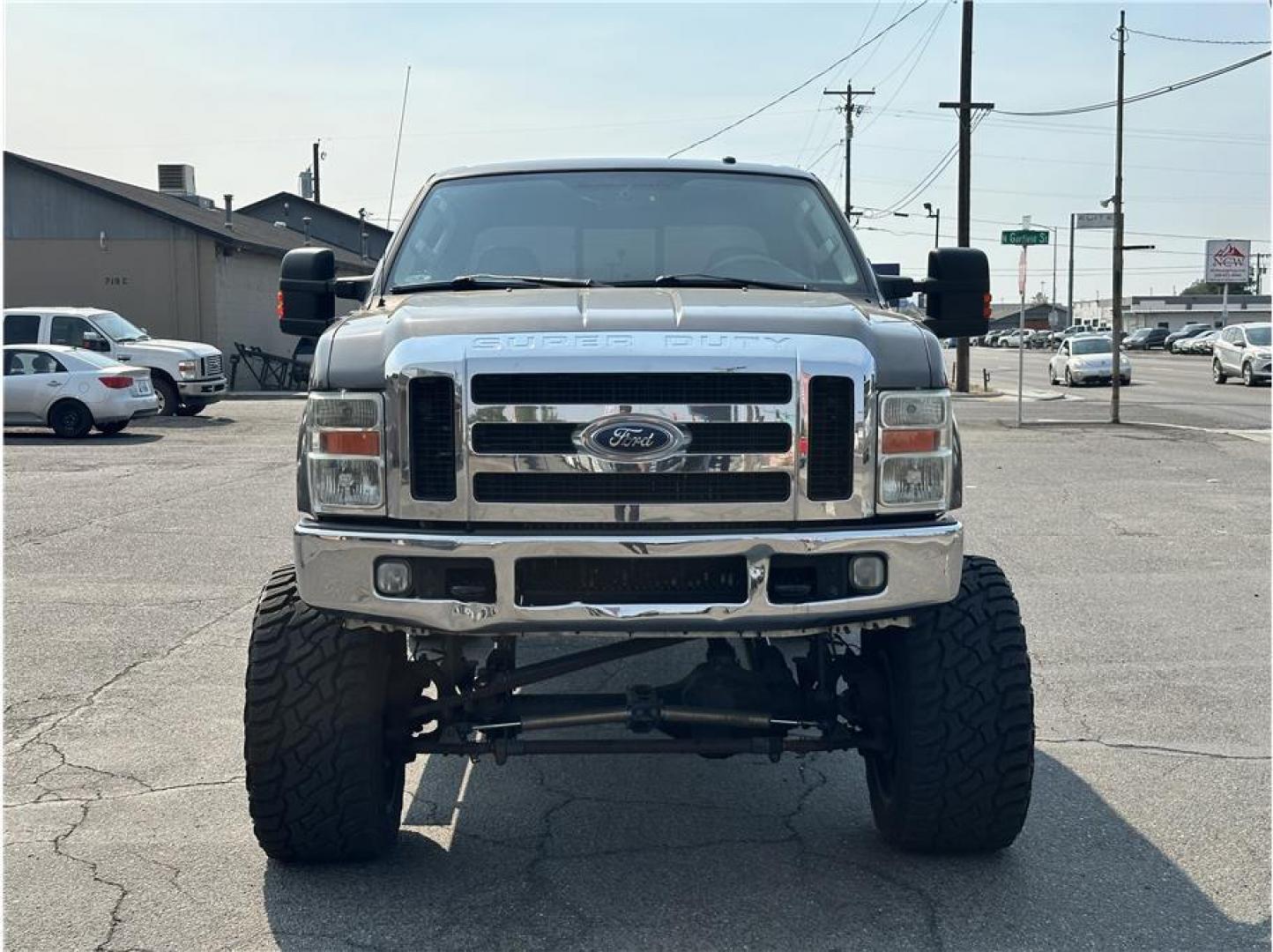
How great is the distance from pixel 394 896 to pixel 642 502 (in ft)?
4.53

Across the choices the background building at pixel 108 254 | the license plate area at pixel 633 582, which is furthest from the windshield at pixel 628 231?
the background building at pixel 108 254

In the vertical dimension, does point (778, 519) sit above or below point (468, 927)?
above

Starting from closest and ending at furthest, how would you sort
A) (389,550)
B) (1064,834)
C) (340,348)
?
1. (389,550)
2. (340,348)
3. (1064,834)

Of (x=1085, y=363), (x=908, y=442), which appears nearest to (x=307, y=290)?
(x=908, y=442)

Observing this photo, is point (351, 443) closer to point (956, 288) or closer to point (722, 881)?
point (722, 881)

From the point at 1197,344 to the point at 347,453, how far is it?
72779 mm

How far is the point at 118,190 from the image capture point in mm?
35625

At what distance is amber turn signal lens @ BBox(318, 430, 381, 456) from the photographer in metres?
4.06

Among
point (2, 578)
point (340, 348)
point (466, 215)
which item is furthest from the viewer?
point (2, 578)

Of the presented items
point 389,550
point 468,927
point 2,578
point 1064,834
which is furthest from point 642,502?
→ point 2,578

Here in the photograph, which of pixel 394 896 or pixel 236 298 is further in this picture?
pixel 236 298

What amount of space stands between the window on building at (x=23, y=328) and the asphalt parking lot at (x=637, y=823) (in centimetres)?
1634

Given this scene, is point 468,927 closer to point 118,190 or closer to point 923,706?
point 923,706

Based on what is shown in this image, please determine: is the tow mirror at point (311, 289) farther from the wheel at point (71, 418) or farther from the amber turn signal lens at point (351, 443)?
the wheel at point (71, 418)
